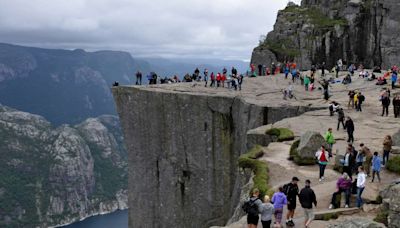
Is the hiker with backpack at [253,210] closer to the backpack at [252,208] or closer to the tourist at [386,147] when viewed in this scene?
the backpack at [252,208]

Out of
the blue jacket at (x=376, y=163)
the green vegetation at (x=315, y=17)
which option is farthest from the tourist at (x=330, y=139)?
the green vegetation at (x=315, y=17)

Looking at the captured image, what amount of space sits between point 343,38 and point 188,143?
46.0m

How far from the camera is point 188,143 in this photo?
170ft

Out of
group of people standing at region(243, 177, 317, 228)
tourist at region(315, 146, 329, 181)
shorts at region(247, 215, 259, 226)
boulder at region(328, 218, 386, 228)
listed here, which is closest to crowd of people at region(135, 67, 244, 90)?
tourist at region(315, 146, 329, 181)

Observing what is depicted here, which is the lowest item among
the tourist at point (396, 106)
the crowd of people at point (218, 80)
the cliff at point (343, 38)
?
the tourist at point (396, 106)

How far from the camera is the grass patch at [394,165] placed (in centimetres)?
2944

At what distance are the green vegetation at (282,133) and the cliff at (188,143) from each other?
4294 millimetres

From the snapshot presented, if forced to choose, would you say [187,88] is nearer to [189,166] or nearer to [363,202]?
[189,166]

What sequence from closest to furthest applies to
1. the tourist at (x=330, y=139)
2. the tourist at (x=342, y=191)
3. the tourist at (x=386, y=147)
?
1. the tourist at (x=342, y=191)
2. the tourist at (x=386, y=147)
3. the tourist at (x=330, y=139)

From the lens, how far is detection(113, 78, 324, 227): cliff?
4928 centimetres

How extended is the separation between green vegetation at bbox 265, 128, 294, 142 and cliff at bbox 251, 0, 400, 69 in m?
48.4

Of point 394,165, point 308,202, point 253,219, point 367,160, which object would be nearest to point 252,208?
point 253,219

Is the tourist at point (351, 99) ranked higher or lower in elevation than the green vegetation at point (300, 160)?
higher

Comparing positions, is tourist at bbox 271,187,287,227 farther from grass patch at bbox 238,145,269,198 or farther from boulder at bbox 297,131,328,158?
boulder at bbox 297,131,328,158
